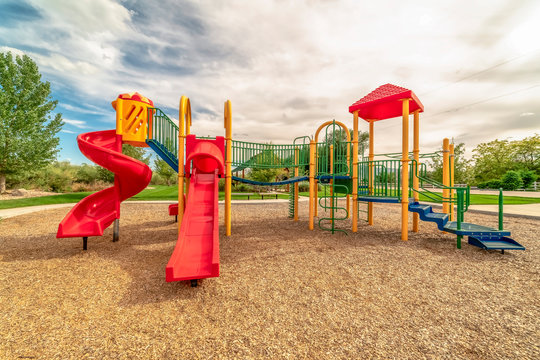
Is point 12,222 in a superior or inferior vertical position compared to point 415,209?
inferior

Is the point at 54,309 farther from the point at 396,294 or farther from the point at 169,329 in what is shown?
the point at 396,294

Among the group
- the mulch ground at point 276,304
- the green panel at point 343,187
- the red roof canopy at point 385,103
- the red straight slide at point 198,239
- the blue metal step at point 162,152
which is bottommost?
the mulch ground at point 276,304

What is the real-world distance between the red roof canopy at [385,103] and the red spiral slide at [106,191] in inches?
260

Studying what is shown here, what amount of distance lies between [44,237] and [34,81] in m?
17.7

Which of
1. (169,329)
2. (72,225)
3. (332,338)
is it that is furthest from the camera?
(72,225)

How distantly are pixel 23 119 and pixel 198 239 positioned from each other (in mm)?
20278

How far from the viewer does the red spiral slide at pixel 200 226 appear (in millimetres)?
3236

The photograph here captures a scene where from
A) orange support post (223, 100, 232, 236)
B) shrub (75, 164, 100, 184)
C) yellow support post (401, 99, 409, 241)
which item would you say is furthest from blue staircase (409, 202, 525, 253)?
shrub (75, 164, 100, 184)

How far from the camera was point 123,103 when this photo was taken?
563 cm

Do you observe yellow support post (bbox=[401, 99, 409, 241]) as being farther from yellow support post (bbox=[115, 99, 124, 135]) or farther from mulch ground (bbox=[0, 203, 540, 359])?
yellow support post (bbox=[115, 99, 124, 135])

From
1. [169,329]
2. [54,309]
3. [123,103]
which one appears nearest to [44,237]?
[123,103]

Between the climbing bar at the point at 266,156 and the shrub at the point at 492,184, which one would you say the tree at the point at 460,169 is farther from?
the climbing bar at the point at 266,156

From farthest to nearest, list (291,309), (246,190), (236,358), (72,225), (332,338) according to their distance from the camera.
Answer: (246,190)
(72,225)
(291,309)
(332,338)
(236,358)

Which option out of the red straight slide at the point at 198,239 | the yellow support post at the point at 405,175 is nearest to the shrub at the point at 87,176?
the red straight slide at the point at 198,239
